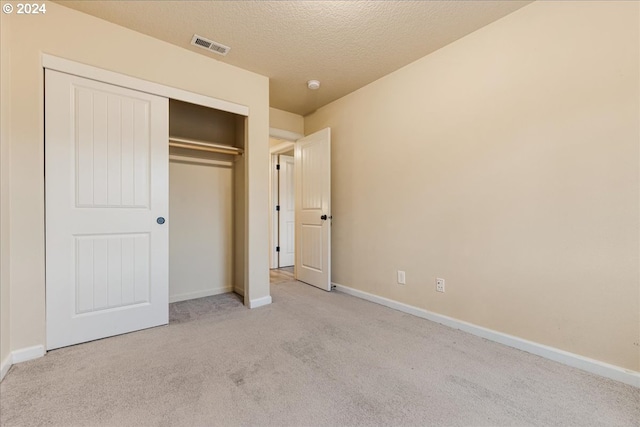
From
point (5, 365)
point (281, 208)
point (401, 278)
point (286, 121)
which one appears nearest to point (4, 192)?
point (5, 365)

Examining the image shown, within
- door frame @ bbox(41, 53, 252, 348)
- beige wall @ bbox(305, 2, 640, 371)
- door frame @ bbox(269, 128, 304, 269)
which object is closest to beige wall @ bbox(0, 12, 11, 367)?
door frame @ bbox(41, 53, 252, 348)

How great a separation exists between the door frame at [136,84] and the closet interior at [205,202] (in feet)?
1.25

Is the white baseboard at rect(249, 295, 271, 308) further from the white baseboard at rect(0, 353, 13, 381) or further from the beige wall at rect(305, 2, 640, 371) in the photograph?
the white baseboard at rect(0, 353, 13, 381)

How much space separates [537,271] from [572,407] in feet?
2.70

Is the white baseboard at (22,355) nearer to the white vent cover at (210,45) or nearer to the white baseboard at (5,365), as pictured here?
the white baseboard at (5,365)

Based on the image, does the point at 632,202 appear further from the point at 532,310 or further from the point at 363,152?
the point at 363,152

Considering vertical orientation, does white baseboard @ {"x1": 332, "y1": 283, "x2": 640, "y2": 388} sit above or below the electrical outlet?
below

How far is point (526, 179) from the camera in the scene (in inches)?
77.0

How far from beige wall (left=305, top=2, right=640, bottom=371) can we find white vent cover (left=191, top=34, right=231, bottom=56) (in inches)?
65.3

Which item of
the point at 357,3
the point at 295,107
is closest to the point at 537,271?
the point at 357,3

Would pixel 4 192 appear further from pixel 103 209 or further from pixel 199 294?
pixel 199 294

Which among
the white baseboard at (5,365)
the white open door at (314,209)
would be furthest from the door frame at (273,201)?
the white baseboard at (5,365)

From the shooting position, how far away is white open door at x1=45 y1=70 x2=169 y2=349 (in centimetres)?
195

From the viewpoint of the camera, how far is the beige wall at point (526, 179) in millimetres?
Result: 1617
